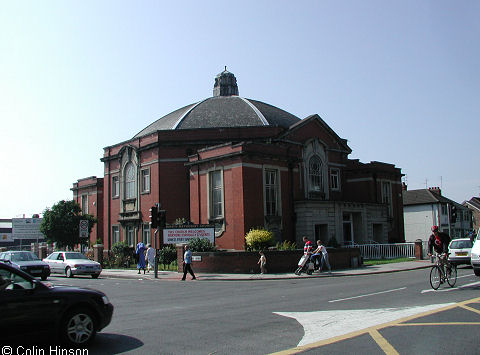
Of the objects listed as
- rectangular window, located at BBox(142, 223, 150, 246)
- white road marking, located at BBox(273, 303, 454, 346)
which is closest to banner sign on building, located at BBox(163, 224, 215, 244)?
rectangular window, located at BBox(142, 223, 150, 246)

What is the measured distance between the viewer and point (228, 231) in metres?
29.7

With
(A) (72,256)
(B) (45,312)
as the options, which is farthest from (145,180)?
(B) (45,312)

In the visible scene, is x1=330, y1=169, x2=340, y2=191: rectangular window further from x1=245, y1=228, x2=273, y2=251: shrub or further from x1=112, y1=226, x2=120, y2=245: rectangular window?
x1=112, y1=226, x2=120, y2=245: rectangular window

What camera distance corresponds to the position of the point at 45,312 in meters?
6.91

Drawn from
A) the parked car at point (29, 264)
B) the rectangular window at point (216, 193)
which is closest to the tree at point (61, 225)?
the rectangular window at point (216, 193)

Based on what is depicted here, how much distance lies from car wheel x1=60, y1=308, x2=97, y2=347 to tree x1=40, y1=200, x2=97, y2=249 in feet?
104

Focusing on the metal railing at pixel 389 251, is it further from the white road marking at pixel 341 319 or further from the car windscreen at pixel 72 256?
the white road marking at pixel 341 319

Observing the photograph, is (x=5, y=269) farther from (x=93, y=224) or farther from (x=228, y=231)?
(x=93, y=224)

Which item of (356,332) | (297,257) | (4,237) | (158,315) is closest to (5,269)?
(158,315)

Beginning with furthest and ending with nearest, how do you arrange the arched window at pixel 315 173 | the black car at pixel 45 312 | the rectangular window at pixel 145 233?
the rectangular window at pixel 145 233 < the arched window at pixel 315 173 < the black car at pixel 45 312

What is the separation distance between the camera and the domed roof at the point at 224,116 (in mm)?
36438

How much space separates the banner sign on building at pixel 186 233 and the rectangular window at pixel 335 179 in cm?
1402

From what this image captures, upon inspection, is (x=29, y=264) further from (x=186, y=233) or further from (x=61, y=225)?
(x=61, y=225)

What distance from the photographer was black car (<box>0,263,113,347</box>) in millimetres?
6641
